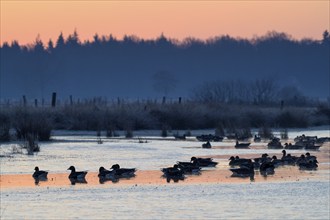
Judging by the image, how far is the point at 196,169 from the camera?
90.2ft

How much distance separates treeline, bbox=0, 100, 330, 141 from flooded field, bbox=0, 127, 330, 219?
47.2ft

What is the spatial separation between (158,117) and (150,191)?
31936 millimetres

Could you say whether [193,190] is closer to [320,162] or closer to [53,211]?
[53,211]

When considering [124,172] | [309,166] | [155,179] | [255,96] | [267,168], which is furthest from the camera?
[255,96]

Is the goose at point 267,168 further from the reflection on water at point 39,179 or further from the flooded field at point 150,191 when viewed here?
the reflection on water at point 39,179

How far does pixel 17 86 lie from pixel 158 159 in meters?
153

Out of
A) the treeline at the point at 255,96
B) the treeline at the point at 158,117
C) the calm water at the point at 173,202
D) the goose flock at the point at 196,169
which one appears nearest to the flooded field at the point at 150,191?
the calm water at the point at 173,202

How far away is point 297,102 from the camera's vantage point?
82062 millimetres

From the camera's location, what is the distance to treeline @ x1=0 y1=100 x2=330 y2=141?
5034 centimetres

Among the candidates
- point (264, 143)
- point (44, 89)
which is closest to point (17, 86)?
point (44, 89)

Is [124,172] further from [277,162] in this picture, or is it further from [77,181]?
[277,162]

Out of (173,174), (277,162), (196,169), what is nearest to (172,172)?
(173,174)

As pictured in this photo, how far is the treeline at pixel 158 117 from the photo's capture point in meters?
50.3

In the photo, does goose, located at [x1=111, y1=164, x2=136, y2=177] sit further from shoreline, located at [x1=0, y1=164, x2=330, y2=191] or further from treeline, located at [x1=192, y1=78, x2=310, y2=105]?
treeline, located at [x1=192, y1=78, x2=310, y2=105]
